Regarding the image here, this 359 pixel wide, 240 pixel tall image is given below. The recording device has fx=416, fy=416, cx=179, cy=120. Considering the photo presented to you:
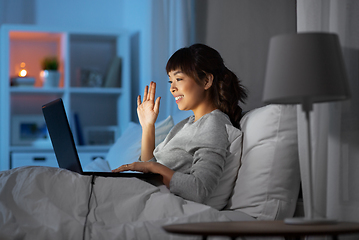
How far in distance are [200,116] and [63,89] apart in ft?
6.74

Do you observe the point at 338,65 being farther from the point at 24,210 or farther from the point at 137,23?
the point at 137,23

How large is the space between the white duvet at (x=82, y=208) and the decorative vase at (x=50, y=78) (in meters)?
2.31

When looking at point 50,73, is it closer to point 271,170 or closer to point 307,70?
point 271,170

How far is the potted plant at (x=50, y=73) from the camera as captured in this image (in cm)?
341

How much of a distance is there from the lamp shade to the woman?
50 cm

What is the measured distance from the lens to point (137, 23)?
12.0 feet

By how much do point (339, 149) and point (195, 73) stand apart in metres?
0.68

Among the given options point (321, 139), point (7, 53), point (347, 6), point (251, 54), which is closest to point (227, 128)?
point (321, 139)

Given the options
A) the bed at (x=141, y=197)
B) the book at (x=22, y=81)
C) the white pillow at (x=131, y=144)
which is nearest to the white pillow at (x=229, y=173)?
the bed at (x=141, y=197)

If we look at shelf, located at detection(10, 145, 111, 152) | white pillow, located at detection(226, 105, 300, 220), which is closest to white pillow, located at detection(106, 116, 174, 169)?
white pillow, located at detection(226, 105, 300, 220)

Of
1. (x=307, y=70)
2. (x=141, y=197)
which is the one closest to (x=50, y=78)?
(x=141, y=197)

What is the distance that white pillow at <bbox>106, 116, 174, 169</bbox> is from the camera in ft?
6.87

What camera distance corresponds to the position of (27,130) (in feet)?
11.5

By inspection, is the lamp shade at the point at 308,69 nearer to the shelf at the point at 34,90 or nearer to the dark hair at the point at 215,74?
the dark hair at the point at 215,74
